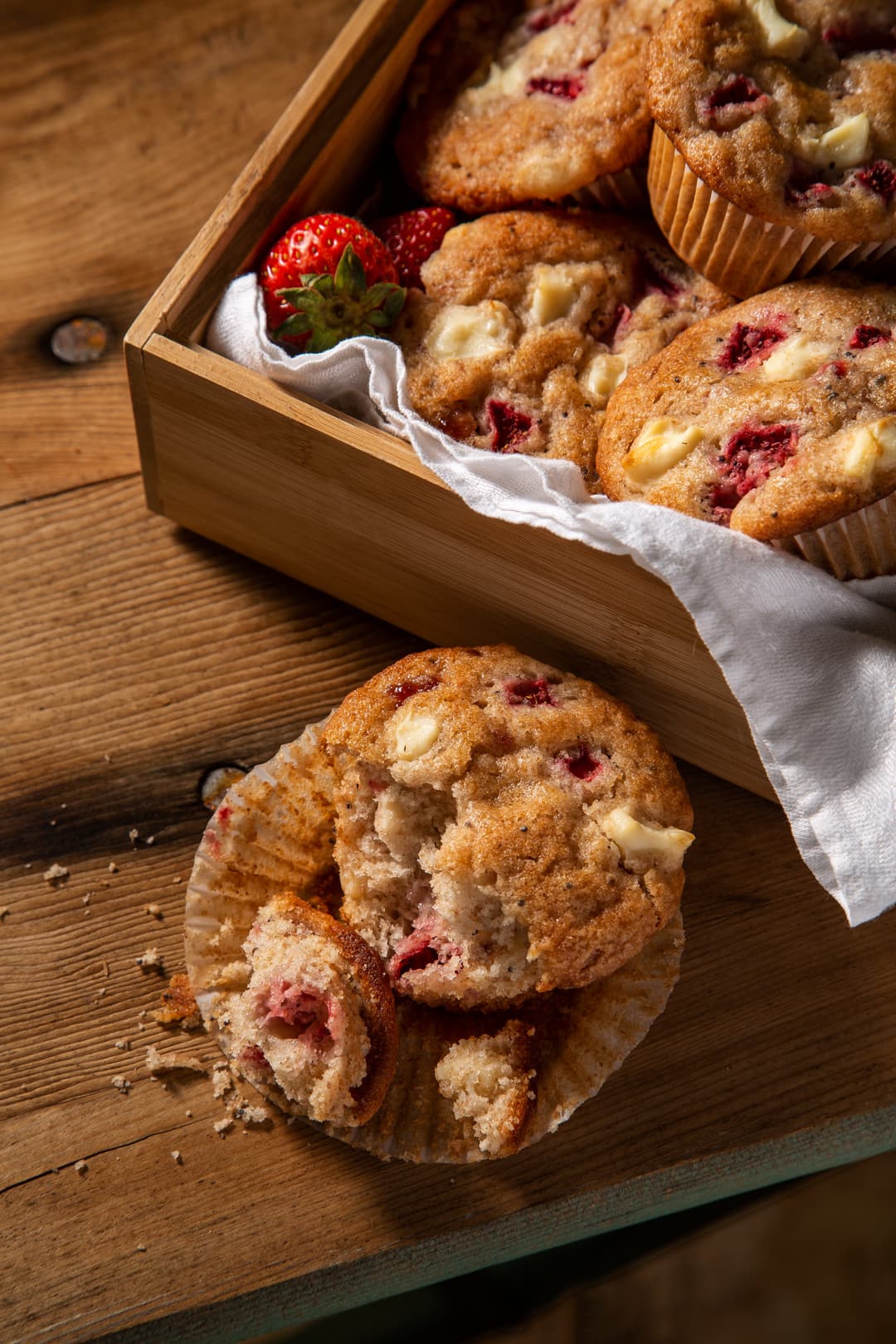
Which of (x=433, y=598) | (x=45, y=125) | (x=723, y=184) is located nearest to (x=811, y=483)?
(x=723, y=184)

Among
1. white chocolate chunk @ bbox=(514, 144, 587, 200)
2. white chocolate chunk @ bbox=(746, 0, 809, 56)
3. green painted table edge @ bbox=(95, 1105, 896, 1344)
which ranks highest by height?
white chocolate chunk @ bbox=(746, 0, 809, 56)

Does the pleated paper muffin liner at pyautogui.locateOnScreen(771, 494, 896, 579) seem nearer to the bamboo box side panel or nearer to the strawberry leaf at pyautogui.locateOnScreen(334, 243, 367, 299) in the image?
the bamboo box side panel

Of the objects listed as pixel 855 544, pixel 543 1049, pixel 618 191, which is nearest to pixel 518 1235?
pixel 543 1049

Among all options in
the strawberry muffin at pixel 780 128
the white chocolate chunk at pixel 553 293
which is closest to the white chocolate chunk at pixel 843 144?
the strawberry muffin at pixel 780 128

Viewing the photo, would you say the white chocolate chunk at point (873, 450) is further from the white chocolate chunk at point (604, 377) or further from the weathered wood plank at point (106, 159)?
the weathered wood plank at point (106, 159)

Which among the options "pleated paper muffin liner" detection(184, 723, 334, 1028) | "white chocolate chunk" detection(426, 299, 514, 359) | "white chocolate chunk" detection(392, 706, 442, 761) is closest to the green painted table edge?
"pleated paper muffin liner" detection(184, 723, 334, 1028)

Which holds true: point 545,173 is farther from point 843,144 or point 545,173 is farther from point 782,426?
point 782,426
